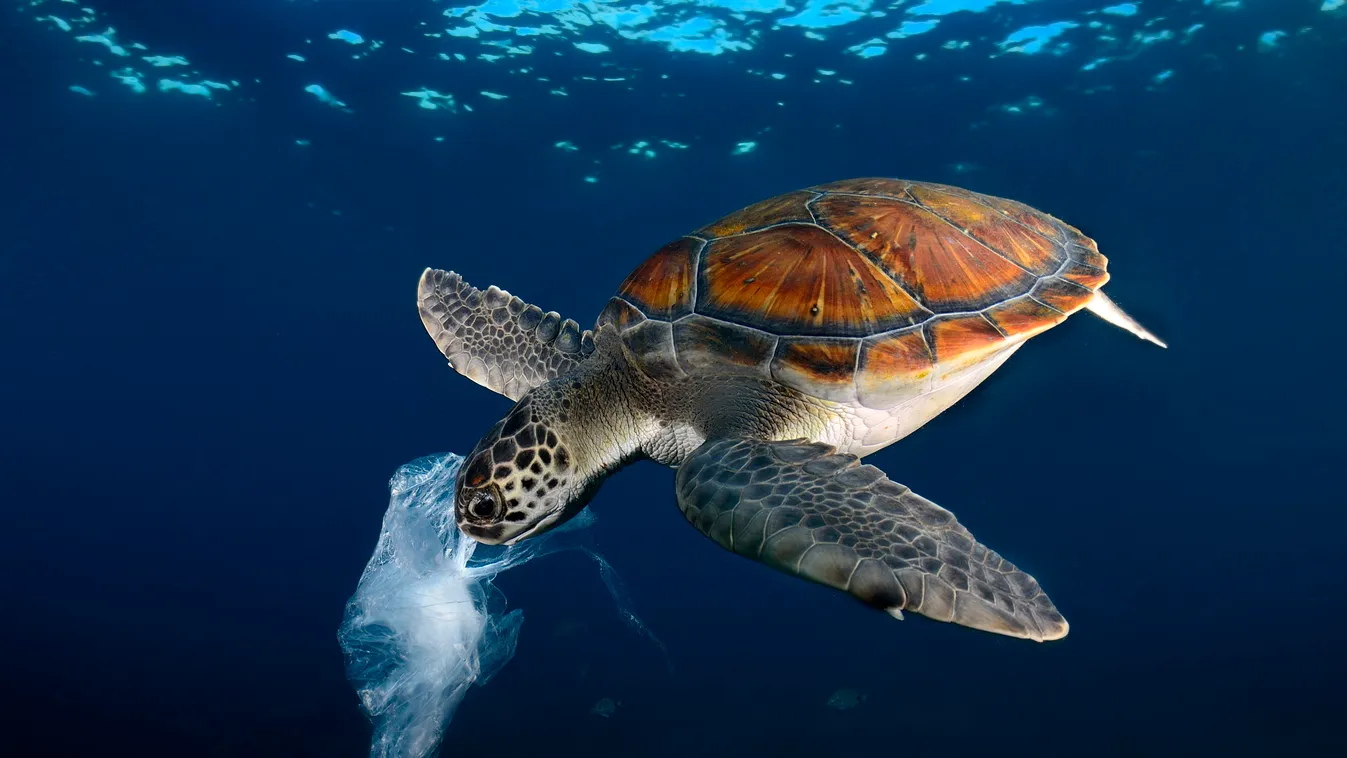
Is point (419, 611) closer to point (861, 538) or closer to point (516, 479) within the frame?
point (516, 479)

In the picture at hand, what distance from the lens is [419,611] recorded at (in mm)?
5711

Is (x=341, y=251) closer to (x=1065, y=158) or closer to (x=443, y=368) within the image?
(x=443, y=368)

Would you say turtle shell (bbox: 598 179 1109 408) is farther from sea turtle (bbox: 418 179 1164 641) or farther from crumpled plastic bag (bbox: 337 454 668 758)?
crumpled plastic bag (bbox: 337 454 668 758)

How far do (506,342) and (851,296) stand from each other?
7.25ft

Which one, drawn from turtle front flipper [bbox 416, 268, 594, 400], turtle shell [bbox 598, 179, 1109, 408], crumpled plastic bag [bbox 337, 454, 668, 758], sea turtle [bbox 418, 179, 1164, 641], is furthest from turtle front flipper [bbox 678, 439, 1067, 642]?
crumpled plastic bag [bbox 337, 454, 668, 758]

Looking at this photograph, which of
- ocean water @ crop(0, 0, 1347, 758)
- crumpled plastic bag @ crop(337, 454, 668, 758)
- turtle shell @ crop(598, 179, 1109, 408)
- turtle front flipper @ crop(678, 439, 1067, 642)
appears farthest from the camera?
ocean water @ crop(0, 0, 1347, 758)

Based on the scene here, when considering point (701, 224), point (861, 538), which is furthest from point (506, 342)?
point (701, 224)

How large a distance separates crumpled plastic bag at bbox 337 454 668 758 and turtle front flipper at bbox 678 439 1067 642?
3876mm

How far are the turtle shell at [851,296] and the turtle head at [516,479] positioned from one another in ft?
1.90

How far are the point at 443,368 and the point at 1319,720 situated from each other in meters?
28.7

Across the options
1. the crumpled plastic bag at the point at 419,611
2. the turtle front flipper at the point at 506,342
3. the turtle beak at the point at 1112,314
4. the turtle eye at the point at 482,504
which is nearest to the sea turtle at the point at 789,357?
the turtle eye at the point at 482,504

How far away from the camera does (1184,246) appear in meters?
16.7

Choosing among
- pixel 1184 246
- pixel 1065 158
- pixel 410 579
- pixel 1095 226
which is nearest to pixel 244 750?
pixel 410 579

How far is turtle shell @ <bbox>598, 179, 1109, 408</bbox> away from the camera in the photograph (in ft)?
9.30
